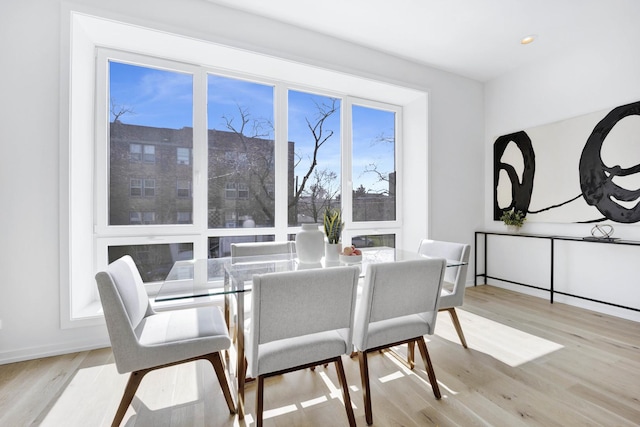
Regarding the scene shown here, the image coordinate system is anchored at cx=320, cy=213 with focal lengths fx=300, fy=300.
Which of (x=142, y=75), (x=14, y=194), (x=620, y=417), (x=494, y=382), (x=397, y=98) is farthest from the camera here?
(x=397, y=98)

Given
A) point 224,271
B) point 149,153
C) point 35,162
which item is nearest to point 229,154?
point 149,153

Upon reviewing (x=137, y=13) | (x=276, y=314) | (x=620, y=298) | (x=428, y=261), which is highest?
(x=137, y=13)

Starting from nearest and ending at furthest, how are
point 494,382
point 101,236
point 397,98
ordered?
point 494,382 → point 101,236 → point 397,98

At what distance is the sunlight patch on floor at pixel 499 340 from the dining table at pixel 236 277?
86cm

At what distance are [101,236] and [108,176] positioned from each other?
542 mm

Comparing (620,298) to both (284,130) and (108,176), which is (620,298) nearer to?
(284,130)

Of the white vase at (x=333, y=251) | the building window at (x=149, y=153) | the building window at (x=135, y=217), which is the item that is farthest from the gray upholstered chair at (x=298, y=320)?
the building window at (x=149, y=153)

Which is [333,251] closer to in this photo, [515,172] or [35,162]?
[35,162]

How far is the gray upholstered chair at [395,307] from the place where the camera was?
154 centimetres

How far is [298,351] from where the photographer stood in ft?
4.70

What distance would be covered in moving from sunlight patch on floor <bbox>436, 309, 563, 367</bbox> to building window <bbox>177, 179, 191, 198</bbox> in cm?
270

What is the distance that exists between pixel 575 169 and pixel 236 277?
12.3 ft

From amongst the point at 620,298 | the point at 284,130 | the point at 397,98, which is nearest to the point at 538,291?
the point at 620,298

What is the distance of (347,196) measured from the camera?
3.74m
